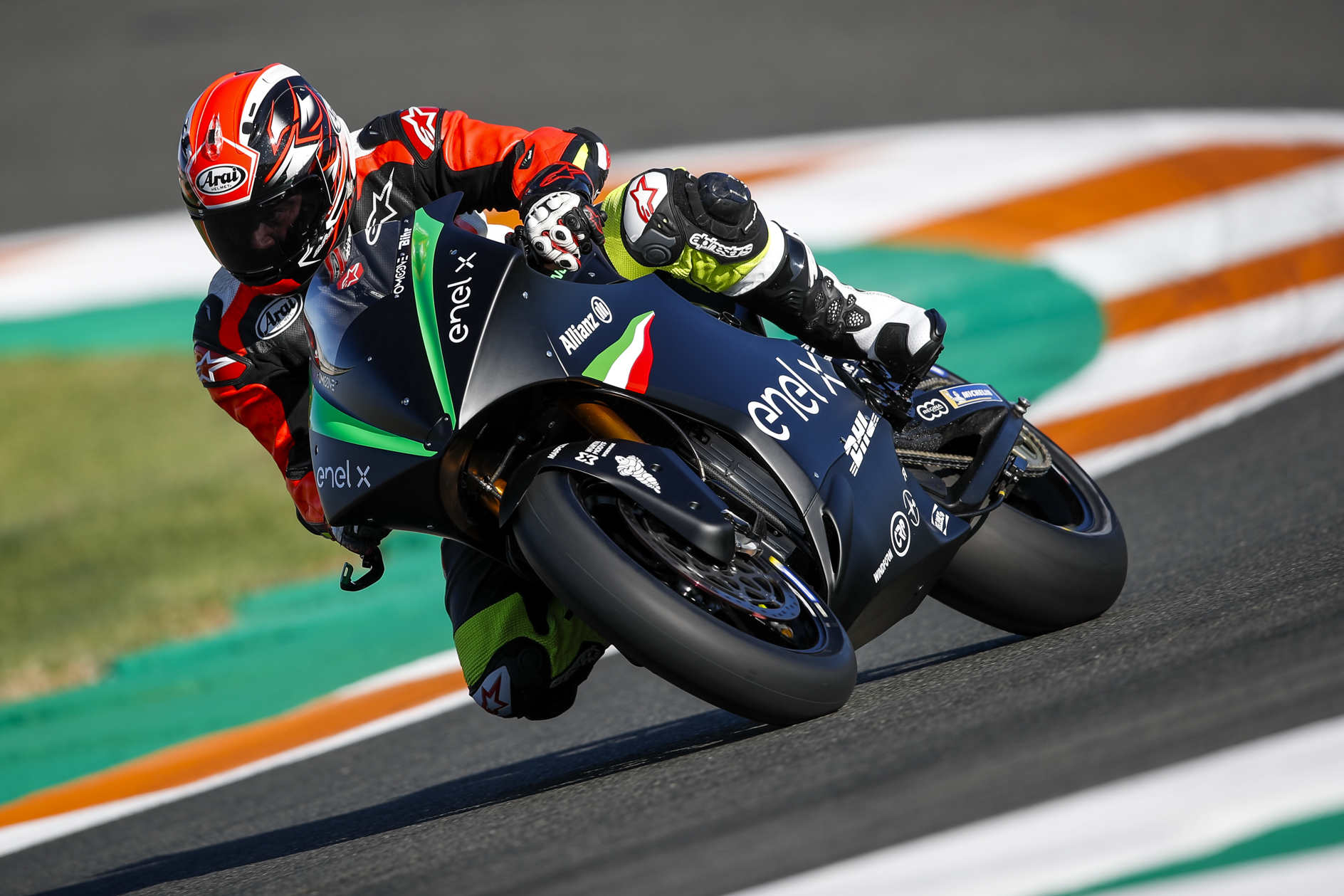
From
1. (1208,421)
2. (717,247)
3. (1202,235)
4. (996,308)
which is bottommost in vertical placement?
(996,308)

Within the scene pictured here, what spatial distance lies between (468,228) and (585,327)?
48 cm

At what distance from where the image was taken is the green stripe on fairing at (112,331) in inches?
349

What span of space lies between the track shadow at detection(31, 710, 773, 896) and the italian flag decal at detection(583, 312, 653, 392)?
0.83 meters

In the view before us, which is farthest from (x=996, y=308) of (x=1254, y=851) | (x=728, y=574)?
(x=1254, y=851)

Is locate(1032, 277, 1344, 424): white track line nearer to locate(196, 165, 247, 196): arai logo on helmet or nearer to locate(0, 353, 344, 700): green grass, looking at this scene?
locate(0, 353, 344, 700): green grass

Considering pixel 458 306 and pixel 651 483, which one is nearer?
pixel 651 483

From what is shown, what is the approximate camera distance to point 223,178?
3111 mm

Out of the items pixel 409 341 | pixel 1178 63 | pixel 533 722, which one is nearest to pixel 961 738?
→ pixel 409 341

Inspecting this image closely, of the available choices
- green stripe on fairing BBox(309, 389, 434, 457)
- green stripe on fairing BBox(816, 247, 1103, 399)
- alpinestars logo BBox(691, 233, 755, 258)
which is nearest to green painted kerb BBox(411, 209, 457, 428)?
green stripe on fairing BBox(309, 389, 434, 457)

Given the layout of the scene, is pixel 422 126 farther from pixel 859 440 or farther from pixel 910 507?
pixel 910 507

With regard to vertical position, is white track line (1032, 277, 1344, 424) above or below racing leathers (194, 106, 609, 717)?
below

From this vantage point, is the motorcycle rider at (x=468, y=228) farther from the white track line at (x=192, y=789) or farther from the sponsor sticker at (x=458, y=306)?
the white track line at (x=192, y=789)

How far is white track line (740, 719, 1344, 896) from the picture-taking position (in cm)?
191

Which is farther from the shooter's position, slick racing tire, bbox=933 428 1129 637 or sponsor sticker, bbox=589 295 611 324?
slick racing tire, bbox=933 428 1129 637
